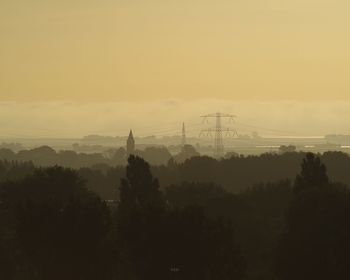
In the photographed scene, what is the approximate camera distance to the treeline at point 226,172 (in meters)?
98.0

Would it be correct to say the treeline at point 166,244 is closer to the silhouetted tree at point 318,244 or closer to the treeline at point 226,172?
the silhouetted tree at point 318,244

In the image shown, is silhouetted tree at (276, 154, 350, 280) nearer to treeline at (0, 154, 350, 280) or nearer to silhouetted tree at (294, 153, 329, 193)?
treeline at (0, 154, 350, 280)

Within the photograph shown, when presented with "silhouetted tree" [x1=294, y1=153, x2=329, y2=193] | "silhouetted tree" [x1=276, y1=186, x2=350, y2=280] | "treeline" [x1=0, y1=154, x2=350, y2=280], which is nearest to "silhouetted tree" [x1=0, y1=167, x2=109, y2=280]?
"treeline" [x1=0, y1=154, x2=350, y2=280]

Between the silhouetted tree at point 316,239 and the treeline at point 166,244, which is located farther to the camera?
the silhouetted tree at point 316,239

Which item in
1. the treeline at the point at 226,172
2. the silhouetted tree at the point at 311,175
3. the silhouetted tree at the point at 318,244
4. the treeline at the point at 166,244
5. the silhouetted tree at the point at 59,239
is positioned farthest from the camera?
the treeline at the point at 226,172

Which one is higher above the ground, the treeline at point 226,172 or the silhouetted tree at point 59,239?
the treeline at point 226,172

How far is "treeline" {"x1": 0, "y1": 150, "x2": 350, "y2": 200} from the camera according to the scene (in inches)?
3858

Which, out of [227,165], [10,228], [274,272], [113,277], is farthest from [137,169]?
[227,165]

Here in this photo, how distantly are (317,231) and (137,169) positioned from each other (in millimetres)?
20267

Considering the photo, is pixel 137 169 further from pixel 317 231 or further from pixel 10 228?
pixel 317 231

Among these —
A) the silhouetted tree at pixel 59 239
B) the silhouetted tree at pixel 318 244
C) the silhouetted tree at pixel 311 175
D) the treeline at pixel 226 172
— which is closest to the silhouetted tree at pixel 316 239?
the silhouetted tree at pixel 318 244

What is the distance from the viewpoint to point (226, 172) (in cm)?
10319

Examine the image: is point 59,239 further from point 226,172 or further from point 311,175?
point 226,172

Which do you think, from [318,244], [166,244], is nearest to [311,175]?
[318,244]
